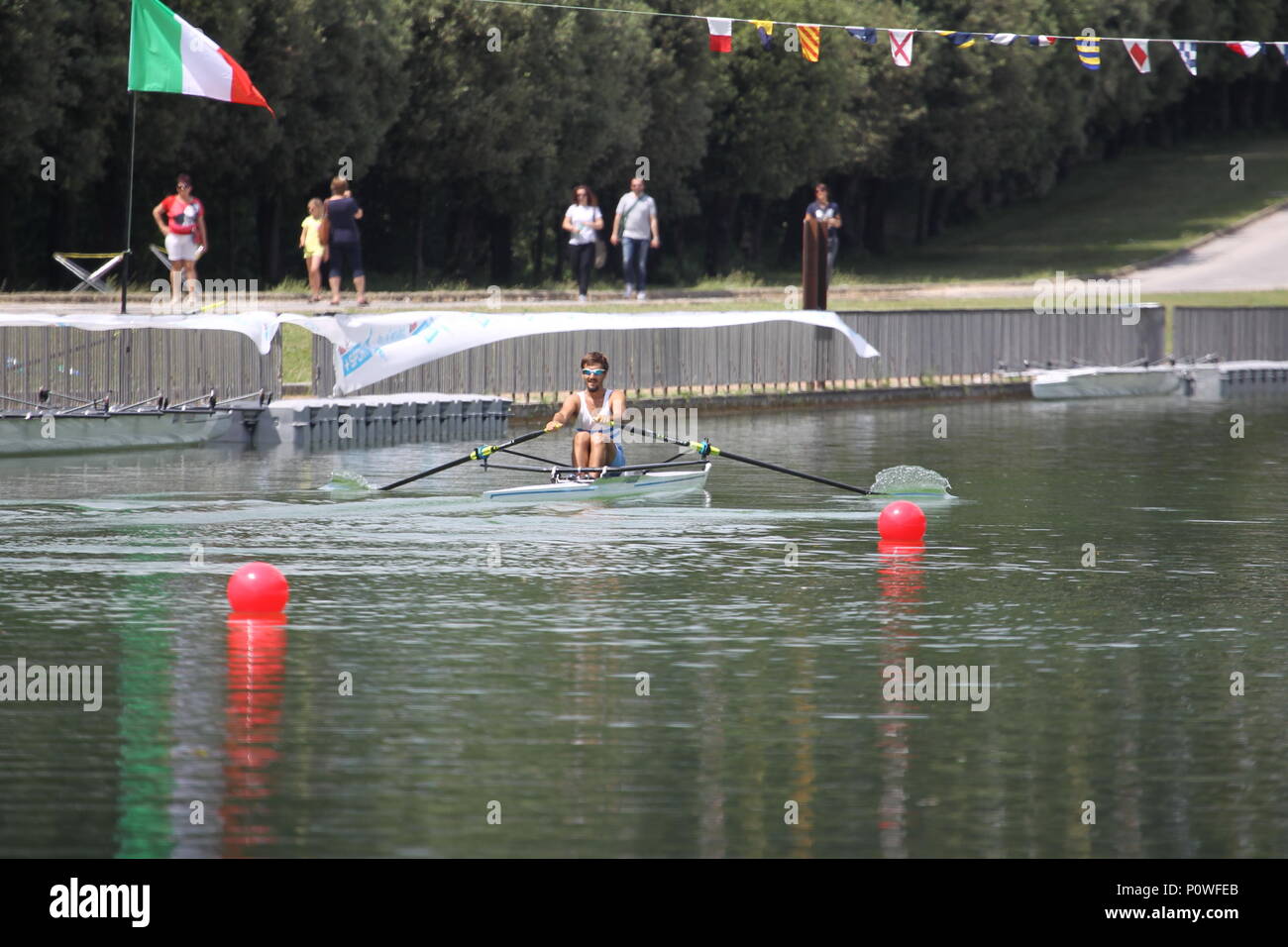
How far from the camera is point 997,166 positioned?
81.2 metres

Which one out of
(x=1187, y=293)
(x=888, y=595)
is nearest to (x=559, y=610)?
(x=888, y=595)

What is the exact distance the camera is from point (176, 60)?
29.6 meters

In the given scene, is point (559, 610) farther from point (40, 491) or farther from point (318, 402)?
point (318, 402)

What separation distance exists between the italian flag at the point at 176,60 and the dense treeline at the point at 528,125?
15304 mm

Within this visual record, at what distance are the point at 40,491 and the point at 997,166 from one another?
204 ft

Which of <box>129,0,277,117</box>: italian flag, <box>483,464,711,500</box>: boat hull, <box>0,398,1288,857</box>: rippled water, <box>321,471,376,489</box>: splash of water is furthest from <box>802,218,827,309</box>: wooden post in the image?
<box>321,471,376,489</box>: splash of water

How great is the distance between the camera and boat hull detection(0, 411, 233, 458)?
89.7ft

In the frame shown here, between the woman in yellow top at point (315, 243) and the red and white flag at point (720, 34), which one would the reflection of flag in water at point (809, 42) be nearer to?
the red and white flag at point (720, 34)

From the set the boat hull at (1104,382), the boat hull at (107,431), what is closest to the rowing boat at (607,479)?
the boat hull at (107,431)

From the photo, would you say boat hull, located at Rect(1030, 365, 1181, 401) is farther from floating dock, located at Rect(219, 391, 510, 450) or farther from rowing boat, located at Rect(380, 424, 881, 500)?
rowing boat, located at Rect(380, 424, 881, 500)

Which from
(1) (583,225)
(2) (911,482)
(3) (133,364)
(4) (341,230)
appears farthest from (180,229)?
(2) (911,482)

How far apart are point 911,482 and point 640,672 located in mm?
9892

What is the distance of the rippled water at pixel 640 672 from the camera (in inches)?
389

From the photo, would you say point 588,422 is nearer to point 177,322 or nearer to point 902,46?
point 177,322
